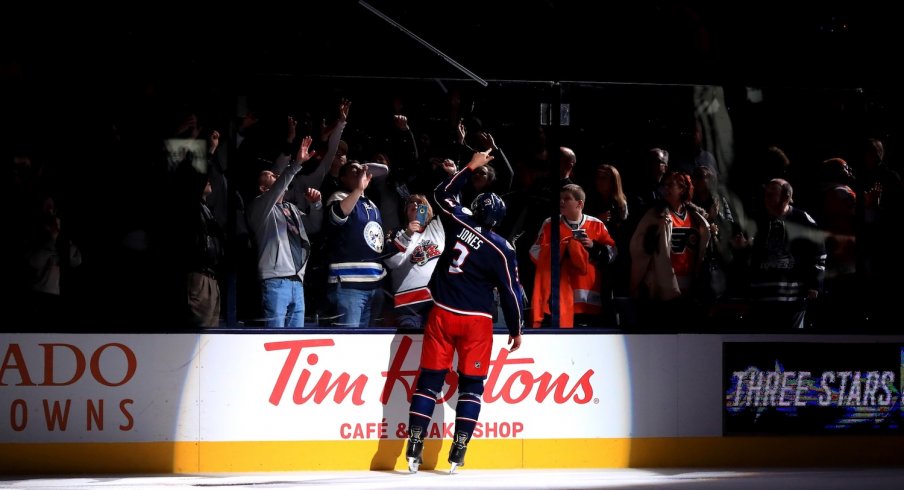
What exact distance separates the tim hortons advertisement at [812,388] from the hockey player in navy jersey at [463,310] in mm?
1724

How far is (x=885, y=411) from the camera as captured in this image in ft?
29.7

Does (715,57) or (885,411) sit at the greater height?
(715,57)

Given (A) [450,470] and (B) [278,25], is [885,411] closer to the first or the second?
(A) [450,470]

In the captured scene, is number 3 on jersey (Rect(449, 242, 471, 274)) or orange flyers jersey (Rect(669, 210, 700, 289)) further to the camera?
orange flyers jersey (Rect(669, 210, 700, 289))

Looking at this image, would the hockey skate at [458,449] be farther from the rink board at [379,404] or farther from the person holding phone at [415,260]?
the person holding phone at [415,260]

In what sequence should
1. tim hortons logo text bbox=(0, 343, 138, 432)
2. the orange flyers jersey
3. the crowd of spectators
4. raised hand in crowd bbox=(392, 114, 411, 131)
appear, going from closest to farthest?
tim hortons logo text bbox=(0, 343, 138, 432) → the crowd of spectators → raised hand in crowd bbox=(392, 114, 411, 131) → the orange flyers jersey

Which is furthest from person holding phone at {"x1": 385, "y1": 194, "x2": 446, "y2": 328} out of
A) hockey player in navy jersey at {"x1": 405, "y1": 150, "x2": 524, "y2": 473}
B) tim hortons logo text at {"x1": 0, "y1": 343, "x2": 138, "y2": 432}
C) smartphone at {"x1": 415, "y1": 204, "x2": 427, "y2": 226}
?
tim hortons logo text at {"x1": 0, "y1": 343, "x2": 138, "y2": 432}

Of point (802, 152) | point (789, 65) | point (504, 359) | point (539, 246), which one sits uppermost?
point (789, 65)

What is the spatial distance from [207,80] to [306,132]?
30.9 inches

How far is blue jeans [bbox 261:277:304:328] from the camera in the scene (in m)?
8.70

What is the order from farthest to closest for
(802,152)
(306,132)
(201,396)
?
(802,152), (306,132), (201,396)

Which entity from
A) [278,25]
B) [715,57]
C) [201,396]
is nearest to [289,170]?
[278,25]

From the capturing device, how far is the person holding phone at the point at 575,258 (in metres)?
9.09

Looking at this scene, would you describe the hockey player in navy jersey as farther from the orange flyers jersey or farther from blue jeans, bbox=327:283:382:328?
the orange flyers jersey
